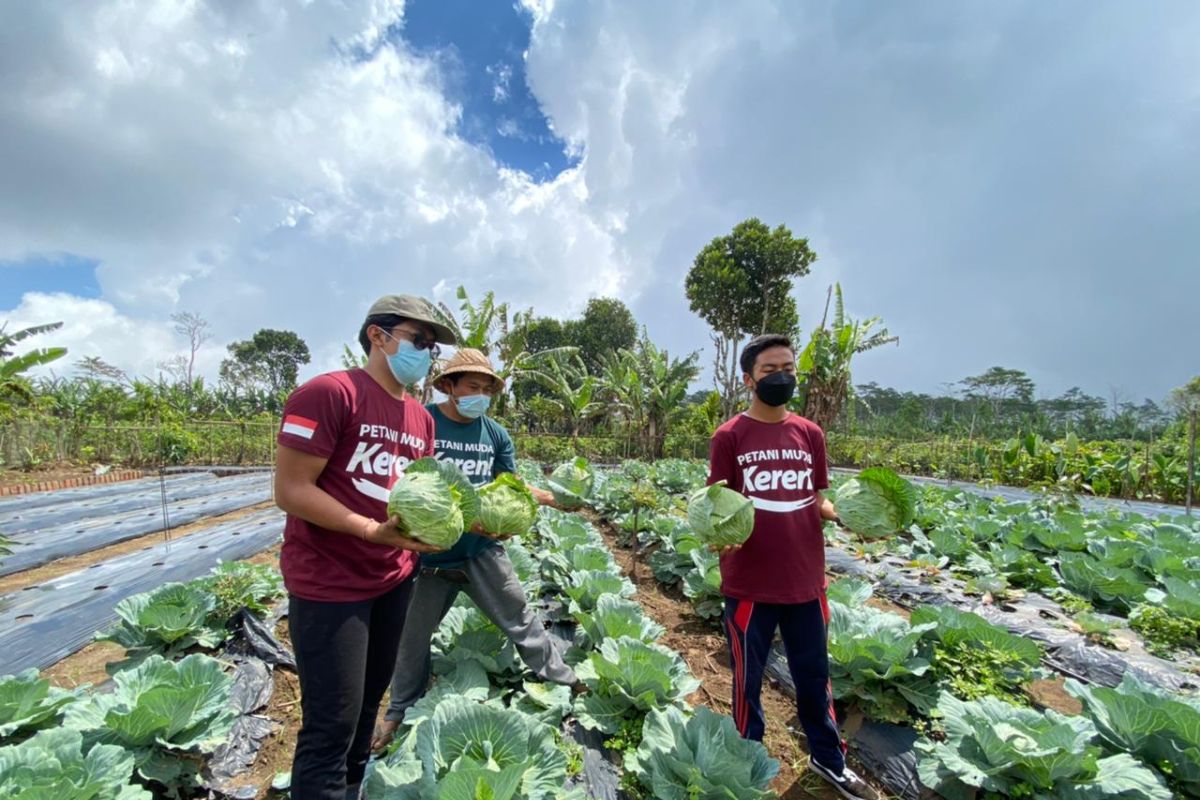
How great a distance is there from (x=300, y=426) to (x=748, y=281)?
21.3 meters

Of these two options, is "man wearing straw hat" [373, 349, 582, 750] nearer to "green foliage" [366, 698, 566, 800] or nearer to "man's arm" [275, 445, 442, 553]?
"green foliage" [366, 698, 566, 800]

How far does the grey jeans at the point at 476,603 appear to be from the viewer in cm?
274

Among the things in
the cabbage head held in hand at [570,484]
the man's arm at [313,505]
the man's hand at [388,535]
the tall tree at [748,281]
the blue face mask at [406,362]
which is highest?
the tall tree at [748,281]

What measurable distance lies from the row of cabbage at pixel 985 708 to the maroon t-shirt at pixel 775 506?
192 millimetres

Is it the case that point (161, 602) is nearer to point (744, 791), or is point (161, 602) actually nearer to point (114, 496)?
point (744, 791)

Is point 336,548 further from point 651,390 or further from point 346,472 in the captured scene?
point 651,390

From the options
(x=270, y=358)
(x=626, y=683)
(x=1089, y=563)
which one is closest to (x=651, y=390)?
(x=1089, y=563)

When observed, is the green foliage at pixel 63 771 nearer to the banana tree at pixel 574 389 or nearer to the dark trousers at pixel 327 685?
the dark trousers at pixel 327 685

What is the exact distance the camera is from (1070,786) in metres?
2.14

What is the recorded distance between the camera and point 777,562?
2301 millimetres

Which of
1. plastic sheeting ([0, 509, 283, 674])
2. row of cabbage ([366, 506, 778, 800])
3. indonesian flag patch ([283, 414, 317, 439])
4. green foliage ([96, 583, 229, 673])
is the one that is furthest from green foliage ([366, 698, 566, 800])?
plastic sheeting ([0, 509, 283, 674])

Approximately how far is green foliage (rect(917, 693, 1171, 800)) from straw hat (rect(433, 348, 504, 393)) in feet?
9.20

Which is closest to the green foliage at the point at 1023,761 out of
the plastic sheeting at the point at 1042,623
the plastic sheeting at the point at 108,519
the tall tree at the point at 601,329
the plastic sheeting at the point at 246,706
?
the plastic sheeting at the point at 1042,623

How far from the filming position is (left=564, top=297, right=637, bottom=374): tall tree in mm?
33188
